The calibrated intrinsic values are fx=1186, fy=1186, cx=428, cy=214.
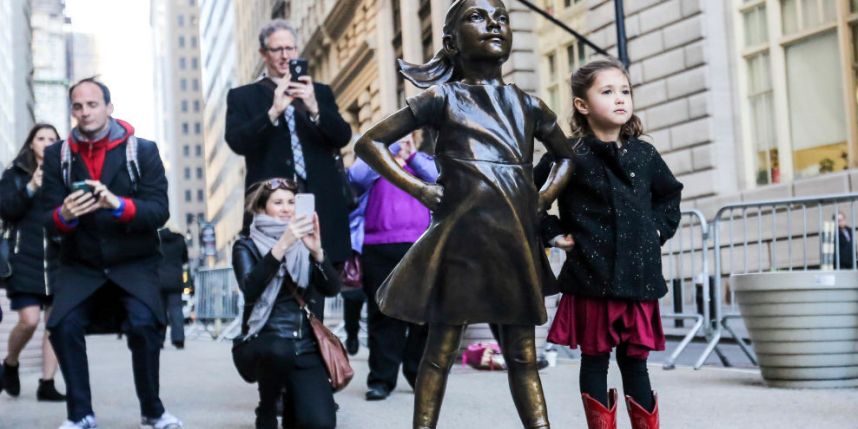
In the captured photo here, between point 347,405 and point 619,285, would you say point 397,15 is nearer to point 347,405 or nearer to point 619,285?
point 347,405

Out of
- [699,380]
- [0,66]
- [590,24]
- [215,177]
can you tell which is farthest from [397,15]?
[215,177]

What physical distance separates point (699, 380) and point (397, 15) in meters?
25.2

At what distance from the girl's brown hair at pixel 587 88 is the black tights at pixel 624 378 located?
915 mm

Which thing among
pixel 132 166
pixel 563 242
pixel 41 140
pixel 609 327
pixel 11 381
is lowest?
pixel 11 381

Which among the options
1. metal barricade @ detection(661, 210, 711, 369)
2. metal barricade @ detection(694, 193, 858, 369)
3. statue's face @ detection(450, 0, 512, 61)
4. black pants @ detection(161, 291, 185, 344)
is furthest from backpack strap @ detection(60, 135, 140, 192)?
black pants @ detection(161, 291, 185, 344)

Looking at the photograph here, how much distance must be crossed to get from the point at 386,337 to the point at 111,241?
2.22 metres

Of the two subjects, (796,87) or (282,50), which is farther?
(796,87)

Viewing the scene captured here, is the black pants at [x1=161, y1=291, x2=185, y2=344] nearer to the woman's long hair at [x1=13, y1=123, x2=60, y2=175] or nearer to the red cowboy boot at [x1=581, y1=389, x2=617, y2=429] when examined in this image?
the woman's long hair at [x1=13, y1=123, x2=60, y2=175]

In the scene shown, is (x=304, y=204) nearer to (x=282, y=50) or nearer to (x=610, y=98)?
(x=282, y=50)

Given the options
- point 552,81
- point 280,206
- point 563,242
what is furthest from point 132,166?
point 552,81

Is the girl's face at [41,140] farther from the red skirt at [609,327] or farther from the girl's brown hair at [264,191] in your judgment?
the red skirt at [609,327]

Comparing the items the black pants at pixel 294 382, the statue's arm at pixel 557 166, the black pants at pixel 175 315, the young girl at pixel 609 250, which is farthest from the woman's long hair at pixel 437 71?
the black pants at pixel 175 315

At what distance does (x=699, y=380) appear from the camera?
28.1 feet

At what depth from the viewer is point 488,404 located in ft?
24.2
